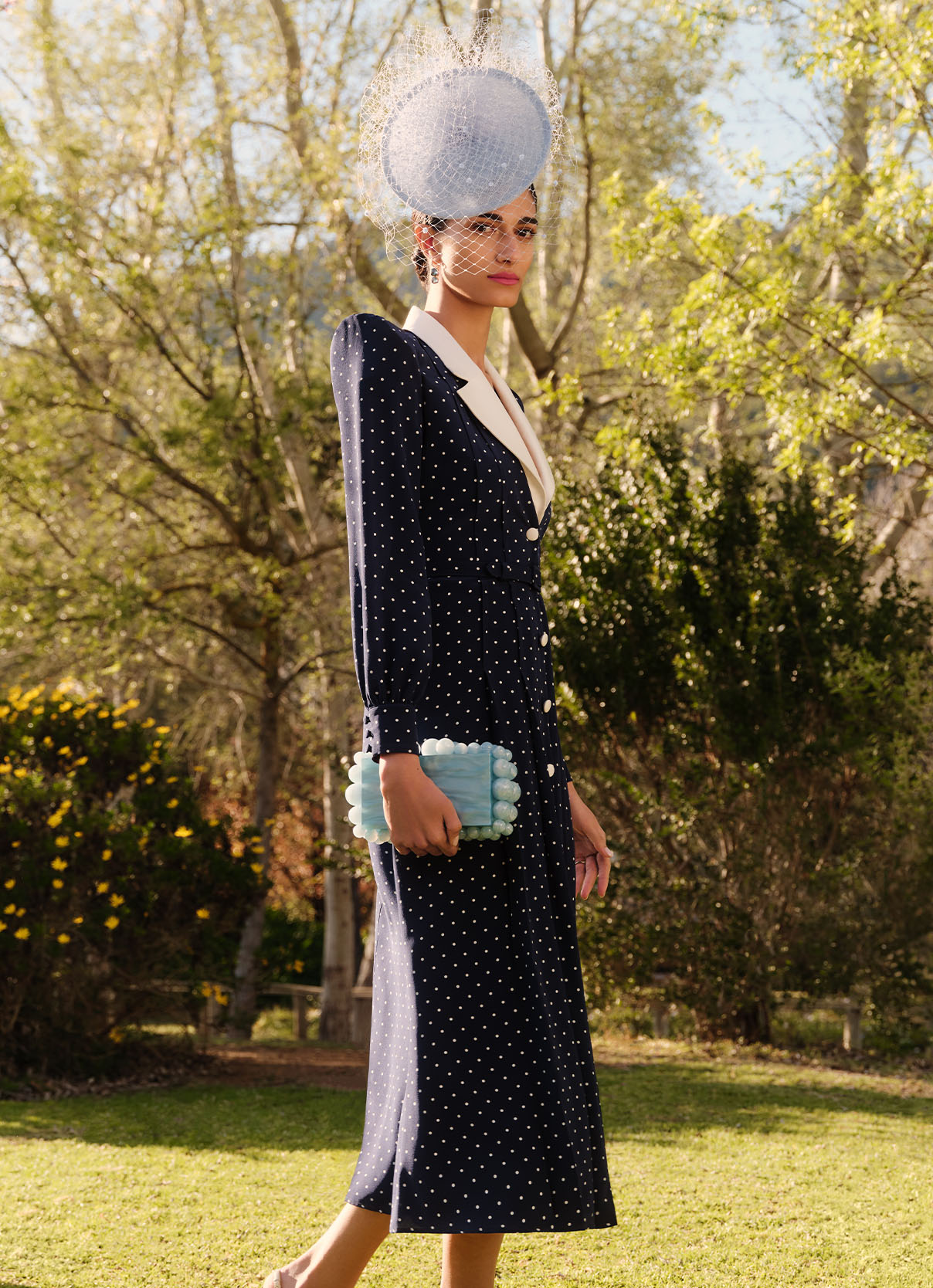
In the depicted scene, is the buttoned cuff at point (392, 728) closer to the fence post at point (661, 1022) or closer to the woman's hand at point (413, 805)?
the woman's hand at point (413, 805)

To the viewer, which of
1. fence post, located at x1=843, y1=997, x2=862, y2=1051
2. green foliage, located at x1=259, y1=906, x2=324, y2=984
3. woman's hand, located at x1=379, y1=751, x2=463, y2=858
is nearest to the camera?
woman's hand, located at x1=379, y1=751, x2=463, y2=858

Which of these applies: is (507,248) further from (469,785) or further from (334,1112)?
(334,1112)

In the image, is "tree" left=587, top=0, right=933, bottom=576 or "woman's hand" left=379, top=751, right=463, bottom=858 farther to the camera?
"tree" left=587, top=0, right=933, bottom=576

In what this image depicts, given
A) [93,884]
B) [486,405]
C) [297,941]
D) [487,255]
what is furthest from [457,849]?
[297,941]

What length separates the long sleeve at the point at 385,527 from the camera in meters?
1.81

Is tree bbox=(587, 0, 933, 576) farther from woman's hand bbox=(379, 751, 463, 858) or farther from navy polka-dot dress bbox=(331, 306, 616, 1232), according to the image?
woman's hand bbox=(379, 751, 463, 858)

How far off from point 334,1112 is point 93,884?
1.53 meters

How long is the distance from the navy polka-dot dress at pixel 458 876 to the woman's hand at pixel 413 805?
0.12 feet

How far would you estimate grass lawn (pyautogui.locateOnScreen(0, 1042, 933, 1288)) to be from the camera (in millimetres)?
2762

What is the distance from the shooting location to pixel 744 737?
6.20 metres

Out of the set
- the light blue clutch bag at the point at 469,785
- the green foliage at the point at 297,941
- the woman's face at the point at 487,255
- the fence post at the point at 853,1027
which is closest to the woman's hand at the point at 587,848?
the light blue clutch bag at the point at 469,785

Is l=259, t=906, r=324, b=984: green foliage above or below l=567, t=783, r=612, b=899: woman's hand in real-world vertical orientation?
below

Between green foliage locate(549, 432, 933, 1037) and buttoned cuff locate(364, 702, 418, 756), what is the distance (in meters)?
4.56

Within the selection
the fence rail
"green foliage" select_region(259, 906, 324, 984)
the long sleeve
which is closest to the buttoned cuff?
the long sleeve
